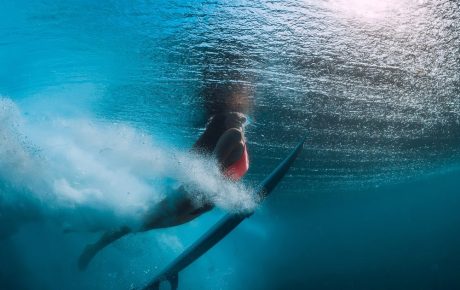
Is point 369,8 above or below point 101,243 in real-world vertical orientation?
above

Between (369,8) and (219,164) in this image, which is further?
(219,164)

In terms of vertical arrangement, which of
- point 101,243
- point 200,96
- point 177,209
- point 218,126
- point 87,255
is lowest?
point 87,255

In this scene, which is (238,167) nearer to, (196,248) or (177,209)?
(177,209)

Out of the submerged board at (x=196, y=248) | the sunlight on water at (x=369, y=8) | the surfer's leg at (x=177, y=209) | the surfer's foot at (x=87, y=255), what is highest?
A: the sunlight on water at (x=369, y=8)


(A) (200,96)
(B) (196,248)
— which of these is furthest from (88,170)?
(B) (196,248)

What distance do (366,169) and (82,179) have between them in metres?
15.3

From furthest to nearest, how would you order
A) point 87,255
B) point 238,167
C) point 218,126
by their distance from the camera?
point 87,255
point 218,126
point 238,167

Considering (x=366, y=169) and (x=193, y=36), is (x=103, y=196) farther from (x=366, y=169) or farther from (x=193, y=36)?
(x=366, y=169)

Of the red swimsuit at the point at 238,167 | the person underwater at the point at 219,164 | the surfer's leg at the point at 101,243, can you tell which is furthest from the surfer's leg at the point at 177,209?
the surfer's leg at the point at 101,243

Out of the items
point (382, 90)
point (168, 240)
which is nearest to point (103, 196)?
point (382, 90)

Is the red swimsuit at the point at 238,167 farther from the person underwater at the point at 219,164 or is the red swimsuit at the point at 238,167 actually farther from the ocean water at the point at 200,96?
the ocean water at the point at 200,96

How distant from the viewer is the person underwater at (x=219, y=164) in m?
6.59

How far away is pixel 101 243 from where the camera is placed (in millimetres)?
8484

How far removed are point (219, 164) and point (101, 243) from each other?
4639 mm
